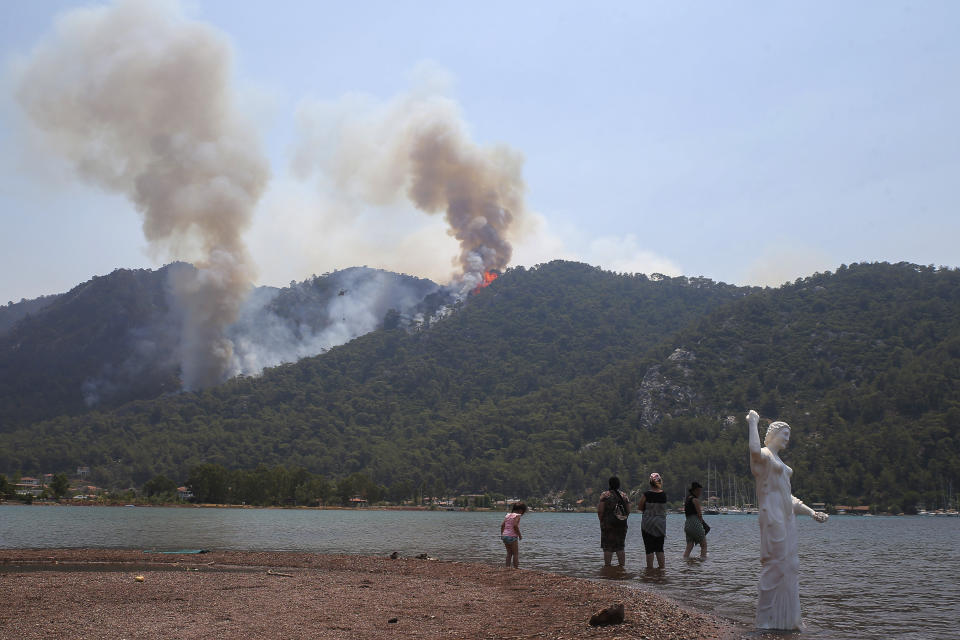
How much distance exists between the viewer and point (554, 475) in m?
171

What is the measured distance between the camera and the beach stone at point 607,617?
11336 millimetres

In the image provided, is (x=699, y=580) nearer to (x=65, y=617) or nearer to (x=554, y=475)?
(x=65, y=617)

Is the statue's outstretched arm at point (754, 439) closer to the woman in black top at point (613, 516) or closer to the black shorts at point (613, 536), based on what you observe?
the woman in black top at point (613, 516)

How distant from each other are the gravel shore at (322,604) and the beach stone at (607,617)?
6.2 inches

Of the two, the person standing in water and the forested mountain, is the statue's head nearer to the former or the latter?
the person standing in water


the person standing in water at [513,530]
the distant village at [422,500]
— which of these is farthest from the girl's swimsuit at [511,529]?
the distant village at [422,500]

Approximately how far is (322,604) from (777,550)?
7.85 meters

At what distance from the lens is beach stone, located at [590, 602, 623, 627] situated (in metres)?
11.3

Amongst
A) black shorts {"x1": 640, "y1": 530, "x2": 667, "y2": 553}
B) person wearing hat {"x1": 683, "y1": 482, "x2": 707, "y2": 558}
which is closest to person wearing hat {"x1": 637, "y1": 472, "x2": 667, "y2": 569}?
black shorts {"x1": 640, "y1": 530, "x2": 667, "y2": 553}

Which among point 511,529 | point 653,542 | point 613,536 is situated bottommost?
point 653,542

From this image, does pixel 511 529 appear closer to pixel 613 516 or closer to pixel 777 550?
pixel 613 516

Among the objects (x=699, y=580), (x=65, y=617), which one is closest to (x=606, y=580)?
(x=699, y=580)

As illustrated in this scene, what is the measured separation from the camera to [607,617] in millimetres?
11344

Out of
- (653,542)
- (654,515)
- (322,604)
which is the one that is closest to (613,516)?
(654,515)
